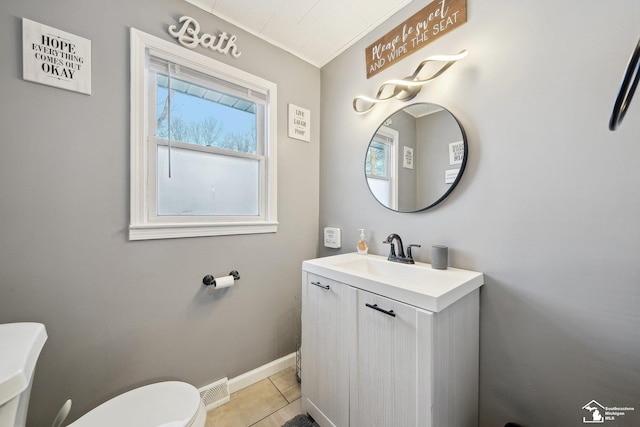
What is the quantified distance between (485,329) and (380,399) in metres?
0.59

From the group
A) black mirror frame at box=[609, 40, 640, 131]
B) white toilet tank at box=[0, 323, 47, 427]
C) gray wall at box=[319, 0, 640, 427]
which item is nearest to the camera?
black mirror frame at box=[609, 40, 640, 131]

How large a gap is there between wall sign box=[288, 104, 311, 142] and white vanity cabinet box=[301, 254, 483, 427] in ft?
3.54

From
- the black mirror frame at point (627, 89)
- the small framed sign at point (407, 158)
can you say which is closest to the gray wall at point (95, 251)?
the small framed sign at point (407, 158)

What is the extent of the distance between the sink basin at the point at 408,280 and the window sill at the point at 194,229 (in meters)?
0.52

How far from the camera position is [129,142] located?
1197mm

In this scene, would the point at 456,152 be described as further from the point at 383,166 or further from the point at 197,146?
the point at 197,146

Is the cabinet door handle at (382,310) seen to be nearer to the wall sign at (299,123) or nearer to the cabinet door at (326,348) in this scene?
the cabinet door at (326,348)

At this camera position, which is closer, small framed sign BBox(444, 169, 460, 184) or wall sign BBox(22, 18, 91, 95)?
wall sign BBox(22, 18, 91, 95)

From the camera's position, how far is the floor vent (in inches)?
55.4

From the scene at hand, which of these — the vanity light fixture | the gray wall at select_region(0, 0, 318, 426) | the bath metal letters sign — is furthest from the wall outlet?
the bath metal letters sign

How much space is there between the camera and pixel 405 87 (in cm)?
138

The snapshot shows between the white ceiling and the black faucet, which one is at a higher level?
the white ceiling

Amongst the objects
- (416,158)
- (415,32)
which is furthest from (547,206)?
(415,32)

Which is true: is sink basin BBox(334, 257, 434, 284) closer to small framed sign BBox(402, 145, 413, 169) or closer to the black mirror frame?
small framed sign BBox(402, 145, 413, 169)
